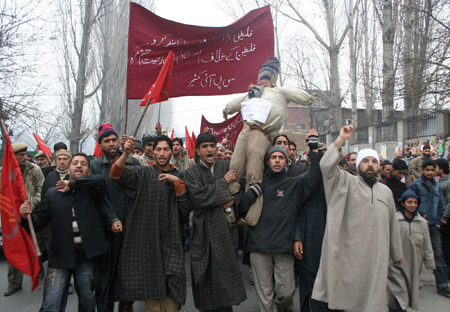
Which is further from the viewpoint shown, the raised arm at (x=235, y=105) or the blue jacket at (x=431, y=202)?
the blue jacket at (x=431, y=202)

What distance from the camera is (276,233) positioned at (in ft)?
12.3

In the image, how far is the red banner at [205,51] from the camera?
17.6 ft

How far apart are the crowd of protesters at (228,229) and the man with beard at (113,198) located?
11 mm

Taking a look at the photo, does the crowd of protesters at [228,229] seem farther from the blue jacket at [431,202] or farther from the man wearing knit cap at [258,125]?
the blue jacket at [431,202]

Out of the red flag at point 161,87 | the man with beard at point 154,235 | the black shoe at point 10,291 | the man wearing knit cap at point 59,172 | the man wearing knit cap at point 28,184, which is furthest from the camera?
the man wearing knit cap at point 28,184

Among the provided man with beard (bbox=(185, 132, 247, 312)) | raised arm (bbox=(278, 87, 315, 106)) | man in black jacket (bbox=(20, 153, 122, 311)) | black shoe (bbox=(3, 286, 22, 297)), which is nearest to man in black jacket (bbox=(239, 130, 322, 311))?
man with beard (bbox=(185, 132, 247, 312))

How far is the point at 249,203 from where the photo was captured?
3.87m

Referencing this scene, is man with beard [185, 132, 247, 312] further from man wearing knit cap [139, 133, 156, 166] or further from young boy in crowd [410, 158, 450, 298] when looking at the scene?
young boy in crowd [410, 158, 450, 298]

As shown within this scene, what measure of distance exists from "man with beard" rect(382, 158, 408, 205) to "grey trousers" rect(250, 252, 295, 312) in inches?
105

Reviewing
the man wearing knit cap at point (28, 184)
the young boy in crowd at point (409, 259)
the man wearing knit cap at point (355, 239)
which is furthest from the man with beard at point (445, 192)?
the man wearing knit cap at point (28, 184)

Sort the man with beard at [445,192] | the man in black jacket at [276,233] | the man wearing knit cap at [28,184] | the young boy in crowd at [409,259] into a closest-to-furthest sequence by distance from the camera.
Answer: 1. the man in black jacket at [276,233]
2. the young boy in crowd at [409,259]
3. the man wearing knit cap at [28,184]
4. the man with beard at [445,192]

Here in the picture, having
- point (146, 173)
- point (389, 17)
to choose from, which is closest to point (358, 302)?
point (146, 173)

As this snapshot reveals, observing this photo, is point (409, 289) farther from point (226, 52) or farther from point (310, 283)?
point (226, 52)

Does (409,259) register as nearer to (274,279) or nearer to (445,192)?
(274,279)
